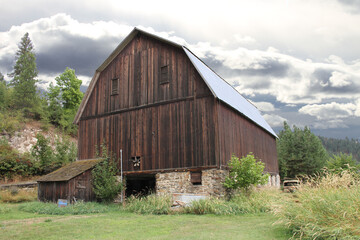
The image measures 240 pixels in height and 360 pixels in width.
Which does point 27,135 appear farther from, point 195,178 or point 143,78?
point 195,178

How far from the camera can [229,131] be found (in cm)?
1647

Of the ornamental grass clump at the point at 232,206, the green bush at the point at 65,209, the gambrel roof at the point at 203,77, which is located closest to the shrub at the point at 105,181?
the green bush at the point at 65,209

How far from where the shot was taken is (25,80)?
40.5m

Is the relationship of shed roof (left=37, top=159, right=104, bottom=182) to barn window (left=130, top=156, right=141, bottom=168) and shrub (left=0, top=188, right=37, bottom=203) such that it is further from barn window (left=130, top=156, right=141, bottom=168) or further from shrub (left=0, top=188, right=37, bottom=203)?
shrub (left=0, top=188, right=37, bottom=203)

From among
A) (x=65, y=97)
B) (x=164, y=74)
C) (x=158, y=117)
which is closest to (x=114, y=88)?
(x=164, y=74)

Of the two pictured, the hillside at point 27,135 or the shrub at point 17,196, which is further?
the hillside at point 27,135

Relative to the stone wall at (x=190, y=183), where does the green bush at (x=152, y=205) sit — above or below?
below

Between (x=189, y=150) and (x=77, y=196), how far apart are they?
6273mm

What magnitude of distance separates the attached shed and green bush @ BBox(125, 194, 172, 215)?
9.57 ft

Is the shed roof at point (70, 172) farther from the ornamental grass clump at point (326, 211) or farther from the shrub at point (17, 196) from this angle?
the ornamental grass clump at point (326, 211)

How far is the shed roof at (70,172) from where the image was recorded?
1630 cm

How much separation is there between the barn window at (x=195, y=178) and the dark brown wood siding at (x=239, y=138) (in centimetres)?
130

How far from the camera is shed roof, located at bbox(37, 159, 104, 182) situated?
16297mm

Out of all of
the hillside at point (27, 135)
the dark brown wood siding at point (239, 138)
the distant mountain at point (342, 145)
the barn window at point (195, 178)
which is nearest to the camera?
the barn window at point (195, 178)
